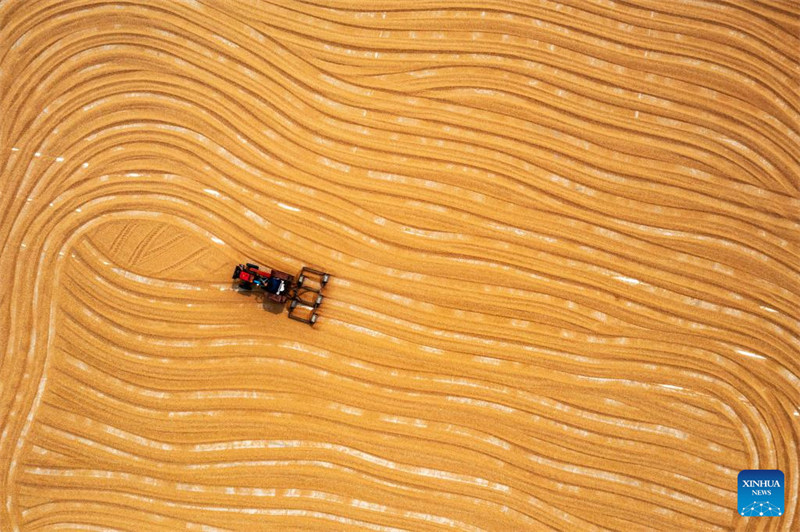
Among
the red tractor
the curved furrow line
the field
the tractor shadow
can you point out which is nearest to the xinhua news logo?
the field

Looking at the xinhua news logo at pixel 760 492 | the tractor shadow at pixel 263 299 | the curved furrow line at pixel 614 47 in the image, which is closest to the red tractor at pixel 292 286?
the tractor shadow at pixel 263 299

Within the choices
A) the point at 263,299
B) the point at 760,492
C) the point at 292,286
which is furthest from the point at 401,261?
the point at 760,492

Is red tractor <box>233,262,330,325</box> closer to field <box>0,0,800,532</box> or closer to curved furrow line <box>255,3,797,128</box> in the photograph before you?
field <box>0,0,800,532</box>

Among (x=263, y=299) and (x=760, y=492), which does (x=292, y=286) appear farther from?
(x=760, y=492)

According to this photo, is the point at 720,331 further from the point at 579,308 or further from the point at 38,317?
the point at 38,317

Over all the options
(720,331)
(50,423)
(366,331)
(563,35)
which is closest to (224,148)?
(366,331)

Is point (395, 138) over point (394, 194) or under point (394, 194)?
over
